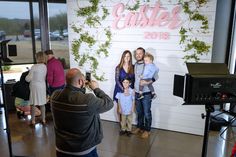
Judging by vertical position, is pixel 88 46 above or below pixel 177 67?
above

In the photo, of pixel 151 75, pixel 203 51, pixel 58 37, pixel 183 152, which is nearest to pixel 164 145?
pixel 183 152

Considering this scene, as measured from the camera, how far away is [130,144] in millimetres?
3529

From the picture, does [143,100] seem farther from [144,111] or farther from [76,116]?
[76,116]

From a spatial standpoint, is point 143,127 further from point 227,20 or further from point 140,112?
point 227,20

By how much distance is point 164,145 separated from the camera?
11.5 feet

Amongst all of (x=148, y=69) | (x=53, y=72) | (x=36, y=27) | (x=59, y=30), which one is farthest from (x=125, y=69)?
(x=36, y=27)

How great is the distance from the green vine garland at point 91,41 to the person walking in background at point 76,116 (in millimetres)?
2290

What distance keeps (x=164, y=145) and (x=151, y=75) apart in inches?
44.2

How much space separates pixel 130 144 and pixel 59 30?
10.2 ft

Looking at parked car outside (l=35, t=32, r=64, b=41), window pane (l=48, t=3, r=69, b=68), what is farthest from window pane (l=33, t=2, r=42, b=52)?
window pane (l=48, t=3, r=69, b=68)

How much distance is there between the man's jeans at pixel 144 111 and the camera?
12.3 ft

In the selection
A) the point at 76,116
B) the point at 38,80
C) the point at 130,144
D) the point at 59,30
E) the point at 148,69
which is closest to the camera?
the point at 76,116

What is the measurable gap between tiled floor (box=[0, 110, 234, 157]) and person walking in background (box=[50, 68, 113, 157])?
4.10 ft

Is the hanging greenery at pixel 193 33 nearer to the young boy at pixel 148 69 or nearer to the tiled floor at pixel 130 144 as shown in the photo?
the young boy at pixel 148 69
